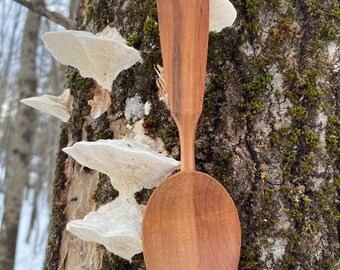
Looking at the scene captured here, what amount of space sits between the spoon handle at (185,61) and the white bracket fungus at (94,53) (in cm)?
14

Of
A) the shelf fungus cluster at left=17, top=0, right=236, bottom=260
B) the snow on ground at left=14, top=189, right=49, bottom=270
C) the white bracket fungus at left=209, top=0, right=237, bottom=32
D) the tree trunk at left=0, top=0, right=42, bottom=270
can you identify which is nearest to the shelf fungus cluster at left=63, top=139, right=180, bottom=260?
the shelf fungus cluster at left=17, top=0, right=236, bottom=260

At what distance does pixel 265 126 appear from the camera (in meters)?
0.90

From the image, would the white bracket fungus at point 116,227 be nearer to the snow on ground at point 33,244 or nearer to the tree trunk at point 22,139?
the tree trunk at point 22,139

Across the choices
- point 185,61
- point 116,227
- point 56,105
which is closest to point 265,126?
point 185,61

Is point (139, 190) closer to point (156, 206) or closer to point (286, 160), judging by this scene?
point (156, 206)

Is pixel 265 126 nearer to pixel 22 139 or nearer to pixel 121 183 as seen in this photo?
pixel 121 183

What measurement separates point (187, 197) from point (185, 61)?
0.81ft

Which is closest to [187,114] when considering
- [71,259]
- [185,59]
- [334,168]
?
[185,59]

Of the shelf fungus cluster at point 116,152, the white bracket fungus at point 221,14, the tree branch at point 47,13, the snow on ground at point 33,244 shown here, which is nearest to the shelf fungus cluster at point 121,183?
the shelf fungus cluster at point 116,152

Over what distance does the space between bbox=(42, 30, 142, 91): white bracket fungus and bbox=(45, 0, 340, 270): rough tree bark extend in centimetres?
4

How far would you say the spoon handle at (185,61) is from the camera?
0.77 meters

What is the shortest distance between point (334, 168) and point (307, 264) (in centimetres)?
21

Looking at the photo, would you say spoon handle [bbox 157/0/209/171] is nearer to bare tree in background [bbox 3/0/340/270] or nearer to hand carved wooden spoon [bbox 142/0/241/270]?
hand carved wooden spoon [bbox 142/0/241/270]

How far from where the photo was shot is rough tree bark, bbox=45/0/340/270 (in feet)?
2.80
